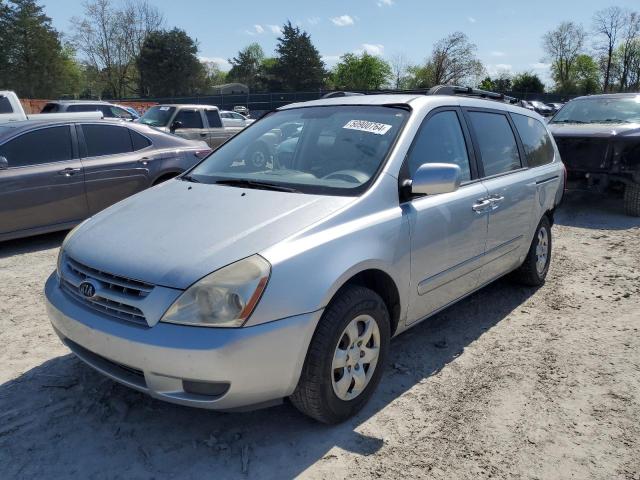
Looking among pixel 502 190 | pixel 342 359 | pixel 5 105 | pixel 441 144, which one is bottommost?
pixel 342 359

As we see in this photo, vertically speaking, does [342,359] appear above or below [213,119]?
below

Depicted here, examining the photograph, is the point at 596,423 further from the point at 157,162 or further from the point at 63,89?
the point at 63,89

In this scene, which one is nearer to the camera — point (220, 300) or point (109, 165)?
Result: point (220, 300)

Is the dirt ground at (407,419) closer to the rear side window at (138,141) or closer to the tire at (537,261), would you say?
the tire at (537,261)

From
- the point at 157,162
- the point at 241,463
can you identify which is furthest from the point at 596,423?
the point at 157,162

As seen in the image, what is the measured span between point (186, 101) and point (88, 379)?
40788 millimetres

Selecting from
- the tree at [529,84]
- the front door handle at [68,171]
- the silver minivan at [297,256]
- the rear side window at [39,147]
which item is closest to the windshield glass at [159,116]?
the rear side window at [39,147]

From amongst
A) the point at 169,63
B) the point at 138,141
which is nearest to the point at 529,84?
the point at 169,63

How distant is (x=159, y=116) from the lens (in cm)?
1270

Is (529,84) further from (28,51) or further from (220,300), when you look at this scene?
(220,300)

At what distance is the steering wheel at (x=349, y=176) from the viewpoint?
9.78 feet

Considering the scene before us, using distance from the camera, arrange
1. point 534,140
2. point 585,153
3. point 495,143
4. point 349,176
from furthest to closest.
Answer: point 585,153, point 534,140, point 495,143, point 349,176

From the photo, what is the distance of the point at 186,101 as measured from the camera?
135 feet

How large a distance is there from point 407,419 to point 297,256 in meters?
1.18
